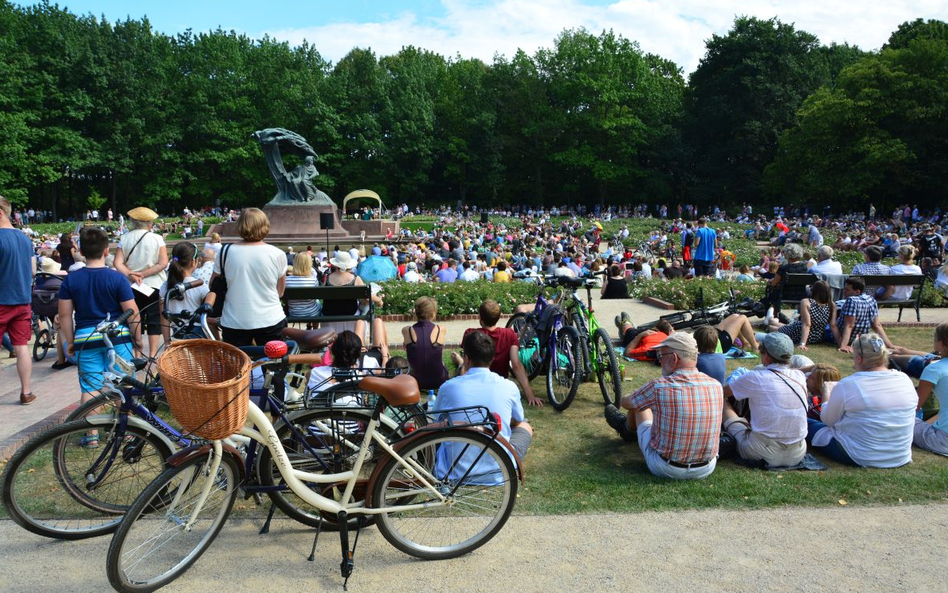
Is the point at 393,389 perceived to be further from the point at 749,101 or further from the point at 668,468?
the point at 749,101

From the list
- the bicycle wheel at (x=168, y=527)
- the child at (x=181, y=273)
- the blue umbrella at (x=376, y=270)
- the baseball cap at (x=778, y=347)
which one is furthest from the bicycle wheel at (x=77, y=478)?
the blue umbrella at (x=376, y=270)

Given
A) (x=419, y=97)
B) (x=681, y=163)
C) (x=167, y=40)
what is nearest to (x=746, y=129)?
(x=681, y=163)

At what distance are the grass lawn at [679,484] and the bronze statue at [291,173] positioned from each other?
24.7m

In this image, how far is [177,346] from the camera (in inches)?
131

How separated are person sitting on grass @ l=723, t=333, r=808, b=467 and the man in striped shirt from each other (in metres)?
0.42

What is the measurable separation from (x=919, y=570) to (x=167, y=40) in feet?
194

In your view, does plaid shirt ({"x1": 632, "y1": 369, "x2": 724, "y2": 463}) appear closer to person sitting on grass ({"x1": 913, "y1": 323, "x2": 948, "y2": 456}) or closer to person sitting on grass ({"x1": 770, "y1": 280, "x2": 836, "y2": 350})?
person sitting on grass ({"x1": 913, "y1": 323, "x2": 948, "y2": 456})

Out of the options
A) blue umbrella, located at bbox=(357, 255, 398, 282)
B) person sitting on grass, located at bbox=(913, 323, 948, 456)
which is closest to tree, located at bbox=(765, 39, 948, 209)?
blue umbrella, located at bbox=(357, 255, 398, 282)

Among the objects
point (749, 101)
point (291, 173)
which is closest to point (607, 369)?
point (291, 173)

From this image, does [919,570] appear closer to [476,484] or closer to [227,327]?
[476,484]

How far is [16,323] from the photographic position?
612 centimetres

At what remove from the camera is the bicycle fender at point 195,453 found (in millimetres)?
3330

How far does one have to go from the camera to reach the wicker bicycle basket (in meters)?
3.08

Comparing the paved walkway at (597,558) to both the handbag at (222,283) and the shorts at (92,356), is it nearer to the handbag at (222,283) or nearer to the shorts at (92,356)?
the shorts at (92,356)
